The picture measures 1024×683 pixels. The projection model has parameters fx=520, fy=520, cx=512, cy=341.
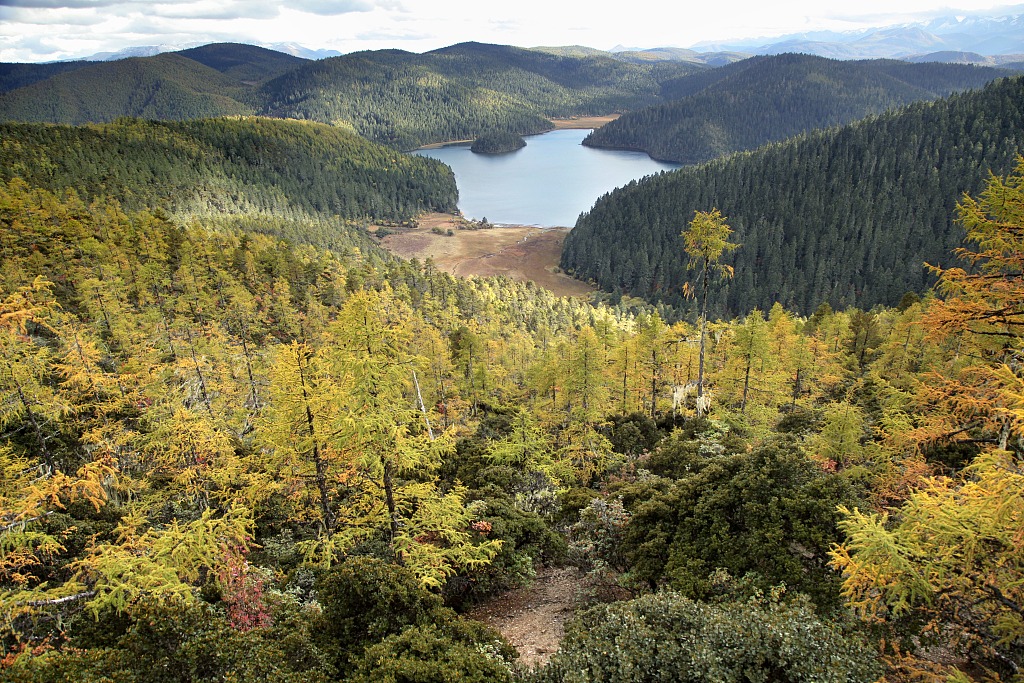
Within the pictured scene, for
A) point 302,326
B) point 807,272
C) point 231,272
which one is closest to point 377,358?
point 302,326

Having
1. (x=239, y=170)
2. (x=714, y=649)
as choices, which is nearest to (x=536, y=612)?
(x=714, y=649)

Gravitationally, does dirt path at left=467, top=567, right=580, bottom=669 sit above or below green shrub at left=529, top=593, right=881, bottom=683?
below

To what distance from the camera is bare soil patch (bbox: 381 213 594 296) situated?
122000 mm

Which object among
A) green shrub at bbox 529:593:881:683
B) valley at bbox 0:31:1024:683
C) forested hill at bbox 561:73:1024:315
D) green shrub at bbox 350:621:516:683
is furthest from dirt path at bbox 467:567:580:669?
forested hill at bbox 561:73:1024:315

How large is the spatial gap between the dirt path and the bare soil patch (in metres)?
101

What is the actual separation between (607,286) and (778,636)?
116 m

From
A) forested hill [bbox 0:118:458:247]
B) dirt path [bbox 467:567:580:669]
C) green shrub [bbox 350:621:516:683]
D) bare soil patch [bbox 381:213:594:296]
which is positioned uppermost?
forested hill [bbox 0:118:458:247]

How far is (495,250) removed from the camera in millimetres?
132875

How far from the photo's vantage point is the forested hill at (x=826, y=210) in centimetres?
10919

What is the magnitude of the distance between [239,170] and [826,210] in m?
147

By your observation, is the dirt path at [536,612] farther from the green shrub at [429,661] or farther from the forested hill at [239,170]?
the forested hill at [239,170]

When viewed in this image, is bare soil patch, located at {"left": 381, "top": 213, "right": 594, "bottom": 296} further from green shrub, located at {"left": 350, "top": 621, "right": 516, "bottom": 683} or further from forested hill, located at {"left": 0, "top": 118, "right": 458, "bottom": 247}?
green shrub, located at {"left": 350, "top": 621, "right": 516, "bottom": 683}

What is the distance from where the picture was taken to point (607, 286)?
12225 centimetres

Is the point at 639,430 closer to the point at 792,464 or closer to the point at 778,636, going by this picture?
the point at 792,464
